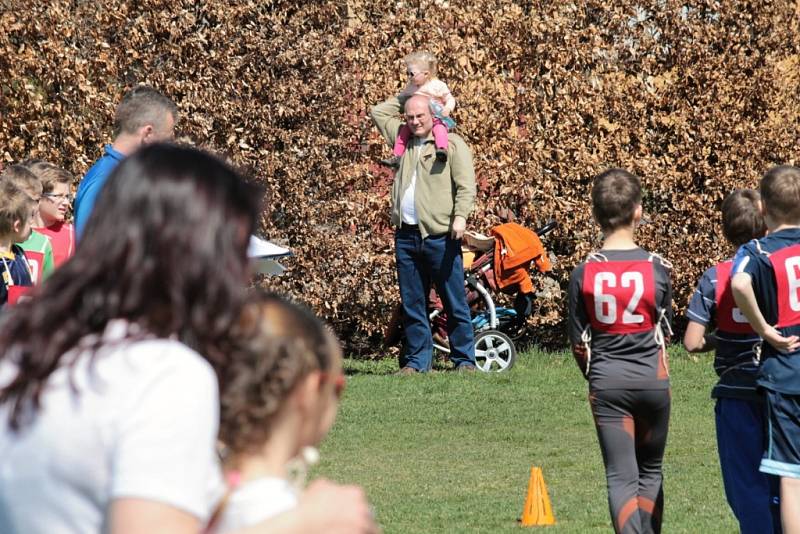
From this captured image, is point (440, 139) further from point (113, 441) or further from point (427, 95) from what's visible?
point (113, 441)

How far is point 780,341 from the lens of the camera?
19.0 feet

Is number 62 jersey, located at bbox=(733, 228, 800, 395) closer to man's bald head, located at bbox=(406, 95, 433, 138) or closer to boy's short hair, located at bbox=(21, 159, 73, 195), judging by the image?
boy's short hair, located at bbox=(21, 159, 73, 195)

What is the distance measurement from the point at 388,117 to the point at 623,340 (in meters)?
6.55

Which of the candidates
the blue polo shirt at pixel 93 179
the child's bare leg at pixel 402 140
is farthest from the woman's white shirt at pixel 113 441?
the child's bare leg at pixel 402 140

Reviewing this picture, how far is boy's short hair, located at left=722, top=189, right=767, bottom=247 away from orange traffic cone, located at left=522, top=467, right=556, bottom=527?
1.59 metres

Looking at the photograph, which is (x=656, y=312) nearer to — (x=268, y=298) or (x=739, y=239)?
(x=739, y=239)

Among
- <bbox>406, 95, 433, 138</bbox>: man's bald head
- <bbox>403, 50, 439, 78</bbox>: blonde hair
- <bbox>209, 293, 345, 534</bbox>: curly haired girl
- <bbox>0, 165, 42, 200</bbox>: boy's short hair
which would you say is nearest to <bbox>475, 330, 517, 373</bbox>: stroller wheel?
<bbox>406, 95, 433, 138</bbox>: man's bald head

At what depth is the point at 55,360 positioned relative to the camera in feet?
7.06

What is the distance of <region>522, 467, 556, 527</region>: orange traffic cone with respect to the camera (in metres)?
7.03

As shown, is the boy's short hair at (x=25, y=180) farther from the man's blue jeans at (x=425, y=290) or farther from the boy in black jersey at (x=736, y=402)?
the man's blue jeans at (x=425, y=290)

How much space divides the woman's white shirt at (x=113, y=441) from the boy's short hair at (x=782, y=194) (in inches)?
168

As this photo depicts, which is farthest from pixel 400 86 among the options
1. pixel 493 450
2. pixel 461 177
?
pixel 493 450

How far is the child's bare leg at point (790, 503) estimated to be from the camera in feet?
19.0

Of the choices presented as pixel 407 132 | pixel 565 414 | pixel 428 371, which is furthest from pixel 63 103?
pixel 565 414
